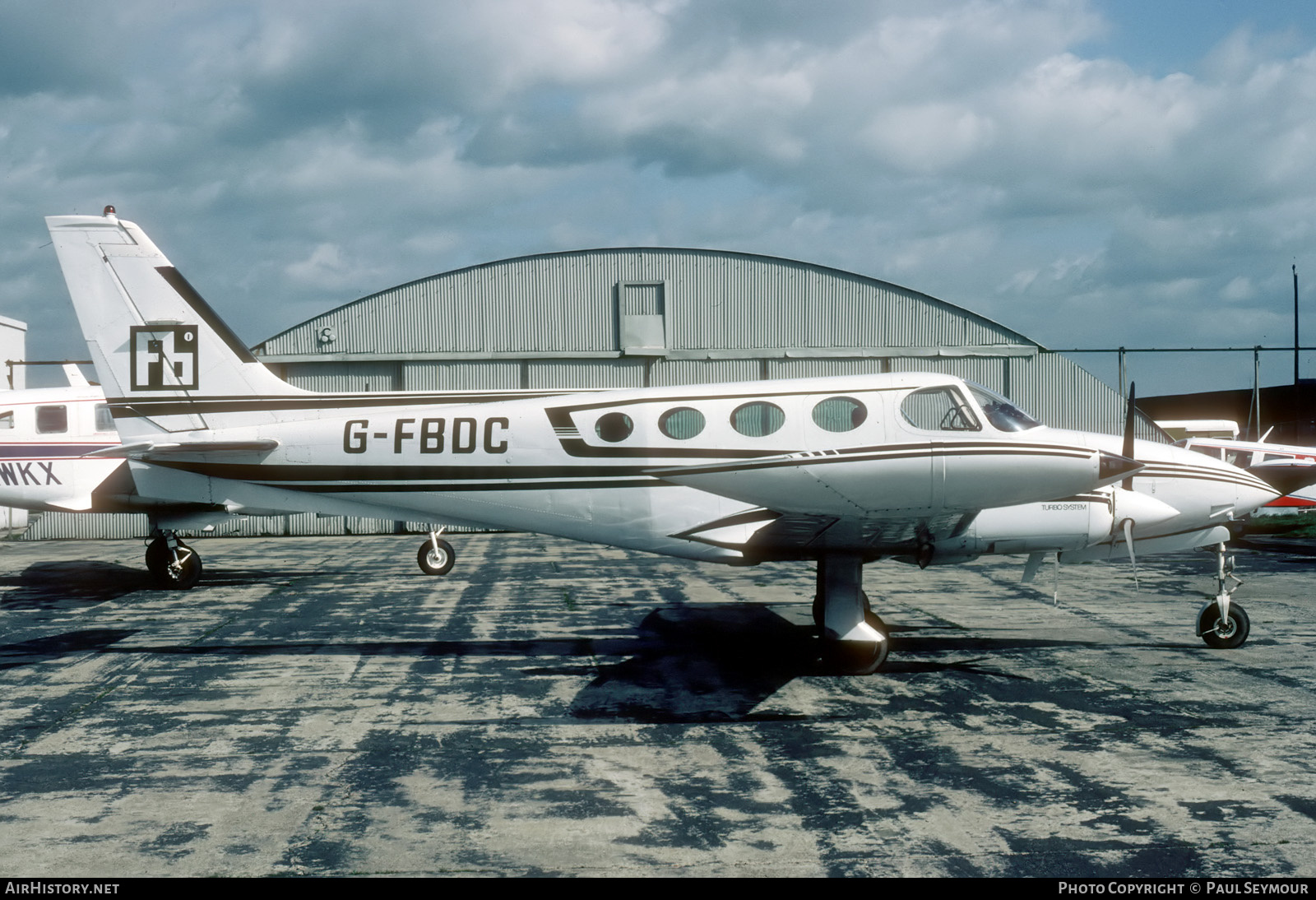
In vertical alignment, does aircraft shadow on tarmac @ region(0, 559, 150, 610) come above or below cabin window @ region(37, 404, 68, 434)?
below

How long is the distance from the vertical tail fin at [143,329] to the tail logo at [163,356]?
0.01m

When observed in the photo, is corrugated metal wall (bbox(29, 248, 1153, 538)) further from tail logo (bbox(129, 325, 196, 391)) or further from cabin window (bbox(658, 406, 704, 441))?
cabin window (bbox(658, 406, 704, 441))

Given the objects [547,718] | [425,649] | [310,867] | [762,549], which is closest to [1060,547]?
[762,549]

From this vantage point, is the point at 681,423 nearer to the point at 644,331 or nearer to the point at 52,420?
the point at 52,420

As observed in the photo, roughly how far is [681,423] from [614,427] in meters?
0.71

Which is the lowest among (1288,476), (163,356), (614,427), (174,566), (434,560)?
(434,560)

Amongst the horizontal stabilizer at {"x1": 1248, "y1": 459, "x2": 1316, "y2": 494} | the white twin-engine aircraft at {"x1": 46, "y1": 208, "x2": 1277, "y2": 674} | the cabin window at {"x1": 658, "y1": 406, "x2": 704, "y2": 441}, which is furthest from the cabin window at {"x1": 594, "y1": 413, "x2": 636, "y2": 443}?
the horizontal stabilizer at {"x1": 1248, "y1": 459, "x2": 1316, "y2": 494}

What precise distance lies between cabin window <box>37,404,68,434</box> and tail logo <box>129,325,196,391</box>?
4967mm

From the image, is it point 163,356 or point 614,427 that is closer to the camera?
point 614,427

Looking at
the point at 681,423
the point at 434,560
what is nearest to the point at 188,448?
the point at 681,423

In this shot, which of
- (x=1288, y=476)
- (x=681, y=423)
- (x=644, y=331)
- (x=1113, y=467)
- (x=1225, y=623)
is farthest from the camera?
(x=644, y=331)

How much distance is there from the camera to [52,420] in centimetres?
1609

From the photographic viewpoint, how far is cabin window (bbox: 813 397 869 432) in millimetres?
9055

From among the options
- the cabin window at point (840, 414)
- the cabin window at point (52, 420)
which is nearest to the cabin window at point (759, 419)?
the cabin window at point (840, 414)
